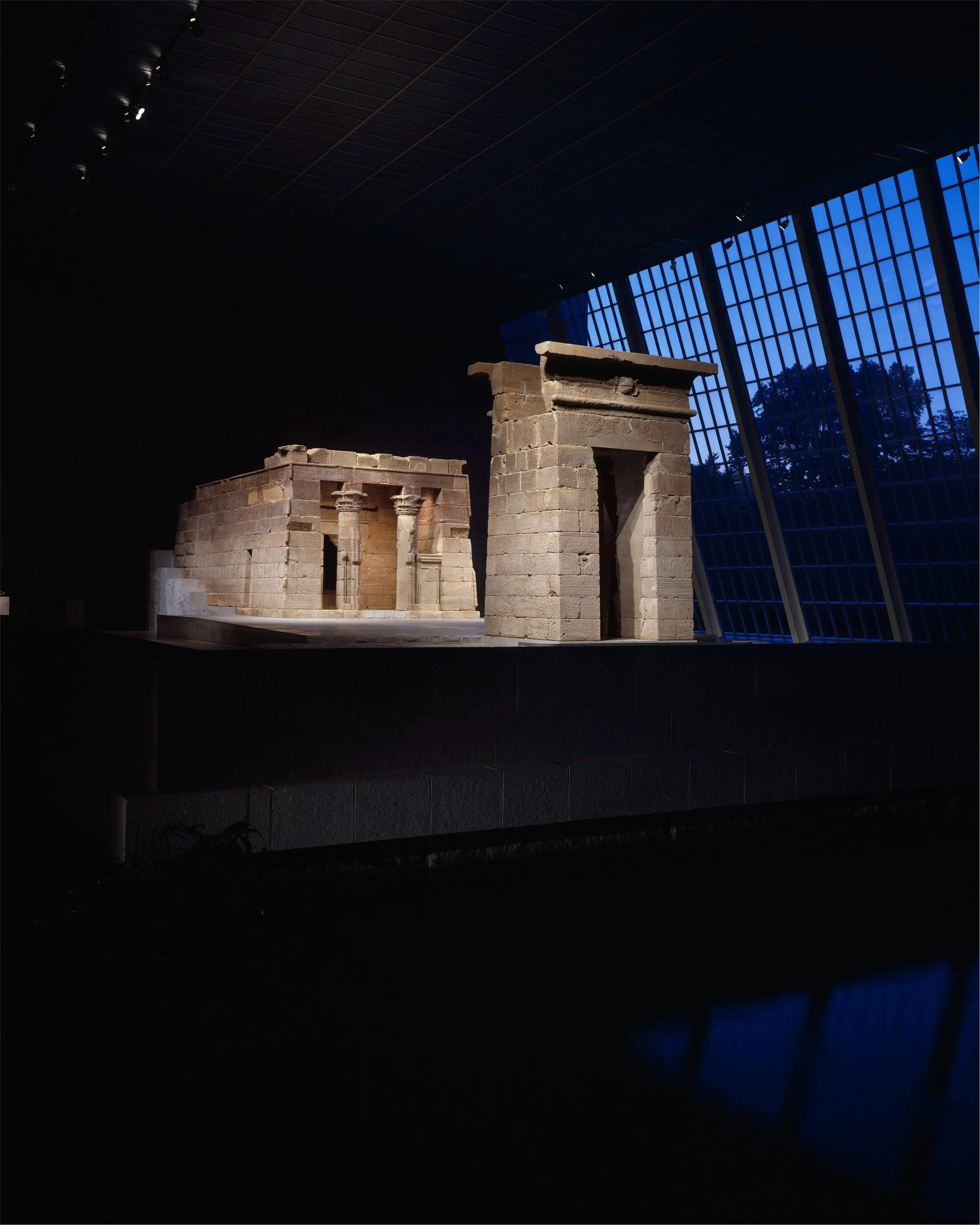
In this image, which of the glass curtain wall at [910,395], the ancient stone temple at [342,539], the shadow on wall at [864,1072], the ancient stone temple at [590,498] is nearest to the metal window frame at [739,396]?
the glass curtain wall at [910,395]

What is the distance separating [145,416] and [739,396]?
13869 mm

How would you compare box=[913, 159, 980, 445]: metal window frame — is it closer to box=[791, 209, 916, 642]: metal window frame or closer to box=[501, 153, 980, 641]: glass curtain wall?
box=[501, 153, 980, 641]: glass curtain wall

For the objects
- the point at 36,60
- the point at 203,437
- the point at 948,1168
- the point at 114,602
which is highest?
the point at 36,60

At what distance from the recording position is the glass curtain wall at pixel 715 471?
23672mm

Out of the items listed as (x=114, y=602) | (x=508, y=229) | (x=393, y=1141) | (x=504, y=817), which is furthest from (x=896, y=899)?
(x=114, y=602)


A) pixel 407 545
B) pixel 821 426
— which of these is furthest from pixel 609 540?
pixel 821 426

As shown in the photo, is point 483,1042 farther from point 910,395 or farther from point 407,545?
point 910,395

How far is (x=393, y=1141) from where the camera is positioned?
438 cm

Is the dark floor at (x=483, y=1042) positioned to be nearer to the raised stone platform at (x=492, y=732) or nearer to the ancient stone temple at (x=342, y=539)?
the raised stone platform at (x=492, y=732)

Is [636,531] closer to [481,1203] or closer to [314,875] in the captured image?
[314,875]

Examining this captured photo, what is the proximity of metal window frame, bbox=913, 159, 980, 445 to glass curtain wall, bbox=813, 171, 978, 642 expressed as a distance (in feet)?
1.08

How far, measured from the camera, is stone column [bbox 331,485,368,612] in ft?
61.7

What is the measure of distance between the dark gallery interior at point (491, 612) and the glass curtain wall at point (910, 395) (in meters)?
0.09

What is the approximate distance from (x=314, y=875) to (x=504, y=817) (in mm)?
1569
